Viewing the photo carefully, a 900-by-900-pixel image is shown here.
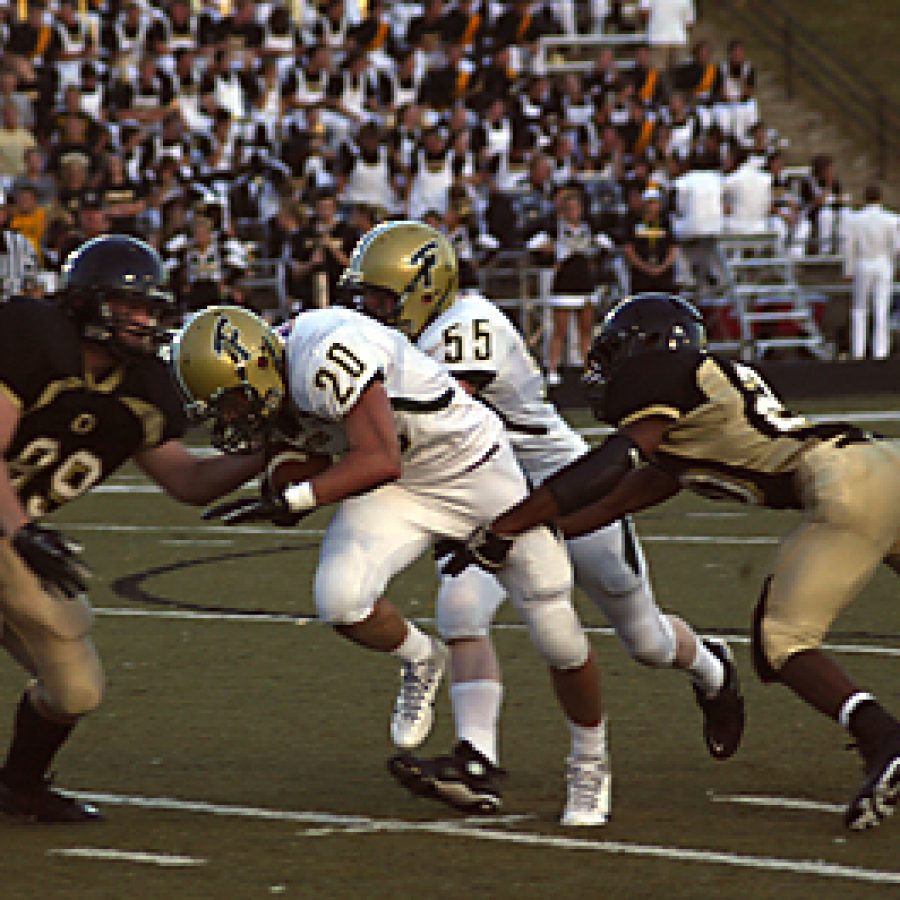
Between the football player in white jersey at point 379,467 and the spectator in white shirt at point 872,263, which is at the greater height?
the football player in white jersey at point 379,467

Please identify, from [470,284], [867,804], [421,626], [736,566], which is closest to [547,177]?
[470,284]

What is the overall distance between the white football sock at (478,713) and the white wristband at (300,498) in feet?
2.99

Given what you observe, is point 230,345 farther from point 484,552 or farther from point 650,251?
point 650,251

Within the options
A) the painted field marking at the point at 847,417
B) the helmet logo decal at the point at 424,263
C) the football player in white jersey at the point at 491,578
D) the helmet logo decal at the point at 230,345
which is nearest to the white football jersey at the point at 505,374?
the football player in white jersey at the point at 491,578

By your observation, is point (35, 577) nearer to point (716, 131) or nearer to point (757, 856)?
point (757, 856)

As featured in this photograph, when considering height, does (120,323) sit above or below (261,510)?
above

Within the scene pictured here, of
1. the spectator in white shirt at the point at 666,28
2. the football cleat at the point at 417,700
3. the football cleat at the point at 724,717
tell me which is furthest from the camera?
the spectator in white shirt at the point at 666,28

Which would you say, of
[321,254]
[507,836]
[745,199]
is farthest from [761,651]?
[745,199]

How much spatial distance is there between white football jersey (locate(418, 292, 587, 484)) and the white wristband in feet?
2.94

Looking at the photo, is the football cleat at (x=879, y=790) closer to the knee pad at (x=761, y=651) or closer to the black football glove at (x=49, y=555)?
the knee pad at (x=761, y=651)

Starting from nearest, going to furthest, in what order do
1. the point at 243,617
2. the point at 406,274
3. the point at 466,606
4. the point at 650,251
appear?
the point at 466,606 < the point at 406,274 < the point at 243,617 < the point at 650,251

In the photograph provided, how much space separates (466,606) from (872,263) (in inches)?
595

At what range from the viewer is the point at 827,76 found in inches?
1055

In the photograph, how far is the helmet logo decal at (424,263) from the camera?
6.19m
